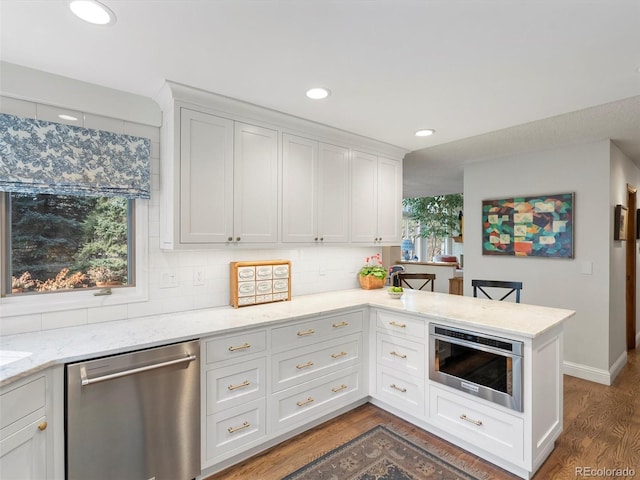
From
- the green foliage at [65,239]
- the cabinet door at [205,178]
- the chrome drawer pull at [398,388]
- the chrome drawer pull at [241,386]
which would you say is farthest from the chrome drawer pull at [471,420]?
the green foliage at [65,239]

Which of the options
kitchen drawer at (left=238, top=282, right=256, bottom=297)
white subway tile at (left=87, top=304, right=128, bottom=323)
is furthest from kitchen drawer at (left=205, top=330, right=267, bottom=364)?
white subway tile at (left=87, top=304, right=128, bottom=323)

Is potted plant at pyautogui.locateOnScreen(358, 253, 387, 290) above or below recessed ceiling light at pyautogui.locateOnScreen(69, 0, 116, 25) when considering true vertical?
below

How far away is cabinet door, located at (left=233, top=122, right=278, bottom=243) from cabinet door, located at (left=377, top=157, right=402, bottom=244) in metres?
1.31

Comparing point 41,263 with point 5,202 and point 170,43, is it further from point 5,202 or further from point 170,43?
point 170,43

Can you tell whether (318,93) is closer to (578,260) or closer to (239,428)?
(239,428)

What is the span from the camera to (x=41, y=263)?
6.95ft

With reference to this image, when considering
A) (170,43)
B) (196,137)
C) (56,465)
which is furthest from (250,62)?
(56,465)

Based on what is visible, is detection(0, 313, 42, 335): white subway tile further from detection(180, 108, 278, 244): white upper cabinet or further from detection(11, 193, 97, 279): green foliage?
detection(180, 108, 278, 244): white upper cabinet

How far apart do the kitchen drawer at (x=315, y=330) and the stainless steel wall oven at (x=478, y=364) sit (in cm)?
64

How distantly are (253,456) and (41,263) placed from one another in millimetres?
1862

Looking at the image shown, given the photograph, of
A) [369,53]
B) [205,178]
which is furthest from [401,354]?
[369,53]

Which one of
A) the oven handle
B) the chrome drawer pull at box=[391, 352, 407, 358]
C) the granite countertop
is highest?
the granite countertop

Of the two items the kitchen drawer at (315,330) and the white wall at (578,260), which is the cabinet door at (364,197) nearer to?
the kitchen drawer at (315,330)

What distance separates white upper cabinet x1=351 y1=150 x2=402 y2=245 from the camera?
3.35m
